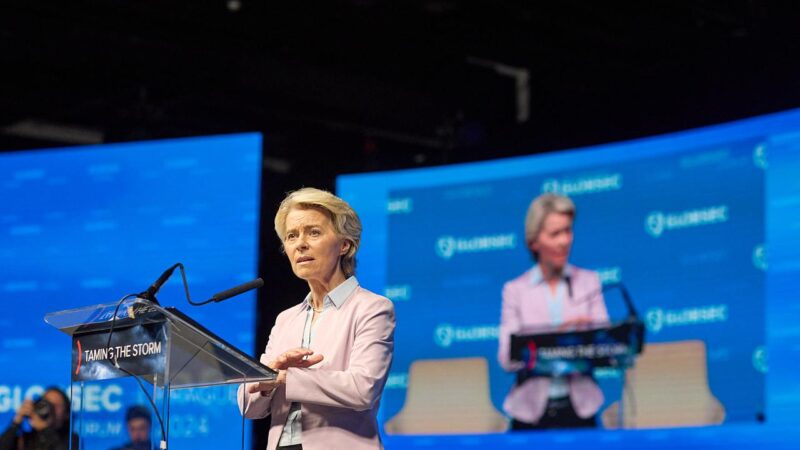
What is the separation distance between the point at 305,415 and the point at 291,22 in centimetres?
574

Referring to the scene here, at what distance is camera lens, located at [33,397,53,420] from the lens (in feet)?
18.2

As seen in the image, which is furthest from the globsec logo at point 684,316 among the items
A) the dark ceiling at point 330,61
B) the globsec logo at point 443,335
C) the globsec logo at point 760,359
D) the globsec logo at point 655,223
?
the dark ceiling at point 330,61

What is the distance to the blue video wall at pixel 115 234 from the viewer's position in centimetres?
573

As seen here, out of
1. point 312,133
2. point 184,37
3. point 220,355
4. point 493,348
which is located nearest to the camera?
point 220,355

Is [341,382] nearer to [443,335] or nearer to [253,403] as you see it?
[253,403]

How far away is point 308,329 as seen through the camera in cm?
291

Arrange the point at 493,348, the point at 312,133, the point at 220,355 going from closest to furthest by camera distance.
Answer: the point at 220,355
the point at 493,348
the point at 312,133

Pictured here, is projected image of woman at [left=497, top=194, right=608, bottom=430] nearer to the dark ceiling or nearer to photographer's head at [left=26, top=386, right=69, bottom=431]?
the dark ceiling

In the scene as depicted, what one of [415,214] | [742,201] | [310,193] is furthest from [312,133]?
[310,193]

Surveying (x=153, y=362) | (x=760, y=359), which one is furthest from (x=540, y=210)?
(x=153, y=362)

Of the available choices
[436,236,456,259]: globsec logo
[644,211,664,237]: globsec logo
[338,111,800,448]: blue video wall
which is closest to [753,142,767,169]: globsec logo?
[338,111,800,448]: blue video wall

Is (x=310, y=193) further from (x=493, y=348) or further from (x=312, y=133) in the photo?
(x=312, y=133)

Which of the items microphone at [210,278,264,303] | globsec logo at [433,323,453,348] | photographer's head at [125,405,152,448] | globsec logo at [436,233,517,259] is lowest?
photographer's head at [125,405,152,448]

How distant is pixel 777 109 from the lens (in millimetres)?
5234
